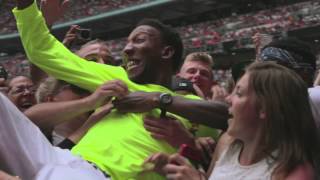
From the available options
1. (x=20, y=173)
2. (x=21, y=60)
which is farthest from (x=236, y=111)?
(x=21, y=60)

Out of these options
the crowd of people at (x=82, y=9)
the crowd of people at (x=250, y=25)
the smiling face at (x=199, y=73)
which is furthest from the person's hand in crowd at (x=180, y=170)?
the crowd of people at (x=82, y=9)

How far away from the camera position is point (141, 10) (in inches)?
905

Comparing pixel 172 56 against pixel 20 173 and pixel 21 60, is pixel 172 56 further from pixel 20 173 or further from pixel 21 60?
pixel 21 60

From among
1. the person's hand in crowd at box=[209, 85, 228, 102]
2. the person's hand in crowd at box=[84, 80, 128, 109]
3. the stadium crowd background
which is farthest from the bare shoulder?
the stadium crowd background

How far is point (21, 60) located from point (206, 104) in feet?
81.9

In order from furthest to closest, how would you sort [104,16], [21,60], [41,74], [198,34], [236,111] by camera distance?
[21,60] → [104,16] → [198,34] → [41,74] → [236,111]

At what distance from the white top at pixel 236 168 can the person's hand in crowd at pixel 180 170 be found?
0.07 m

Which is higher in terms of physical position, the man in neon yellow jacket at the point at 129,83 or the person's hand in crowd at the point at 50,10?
the person's hand in crowd at the point at 50,10

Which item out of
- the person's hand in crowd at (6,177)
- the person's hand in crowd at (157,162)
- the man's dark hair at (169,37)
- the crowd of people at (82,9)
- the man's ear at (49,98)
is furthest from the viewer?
the crowd of people at (82,9)

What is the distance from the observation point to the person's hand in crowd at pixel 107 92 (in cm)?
245

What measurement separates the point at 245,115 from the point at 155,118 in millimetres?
637

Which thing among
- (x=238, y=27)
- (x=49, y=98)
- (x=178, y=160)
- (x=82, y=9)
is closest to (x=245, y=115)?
(x=178, y=160)

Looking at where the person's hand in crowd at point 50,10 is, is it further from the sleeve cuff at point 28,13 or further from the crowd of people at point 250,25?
the crowd of people at point 250,25

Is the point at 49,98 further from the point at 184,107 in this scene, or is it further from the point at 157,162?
the point at 157,162
